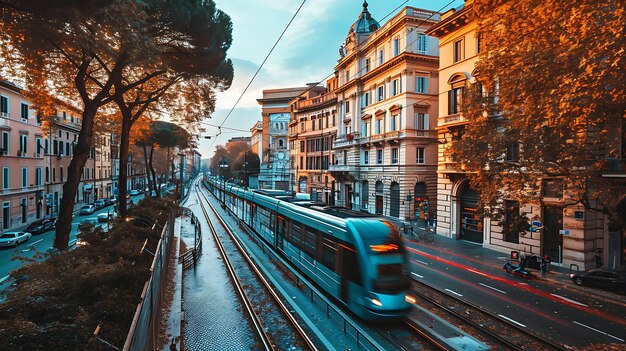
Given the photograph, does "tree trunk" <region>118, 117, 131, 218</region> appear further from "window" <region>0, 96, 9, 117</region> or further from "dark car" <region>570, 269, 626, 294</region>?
"dark car" <region>570, 269, 626, 294</region>

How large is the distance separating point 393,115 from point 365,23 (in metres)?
16.1

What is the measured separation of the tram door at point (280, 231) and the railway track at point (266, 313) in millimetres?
1743

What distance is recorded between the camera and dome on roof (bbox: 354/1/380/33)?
46094mm

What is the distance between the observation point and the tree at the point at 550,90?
10.2 metres

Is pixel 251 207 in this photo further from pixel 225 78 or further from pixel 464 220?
pixel 464 220

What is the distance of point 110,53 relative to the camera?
10.3 meters

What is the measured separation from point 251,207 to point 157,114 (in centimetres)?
1002

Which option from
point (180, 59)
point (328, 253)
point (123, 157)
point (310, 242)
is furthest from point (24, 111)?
point (328, 253)

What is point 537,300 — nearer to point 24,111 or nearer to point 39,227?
point 39,227

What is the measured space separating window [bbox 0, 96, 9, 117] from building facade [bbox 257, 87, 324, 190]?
45.4 metres

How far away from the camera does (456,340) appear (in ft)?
34.6

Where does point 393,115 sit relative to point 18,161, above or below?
above

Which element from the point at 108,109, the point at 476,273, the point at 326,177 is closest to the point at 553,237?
the point at 476,273

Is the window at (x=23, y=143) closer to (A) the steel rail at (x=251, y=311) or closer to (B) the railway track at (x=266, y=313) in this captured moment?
(A) the steel rail at (x=251, y=311)
